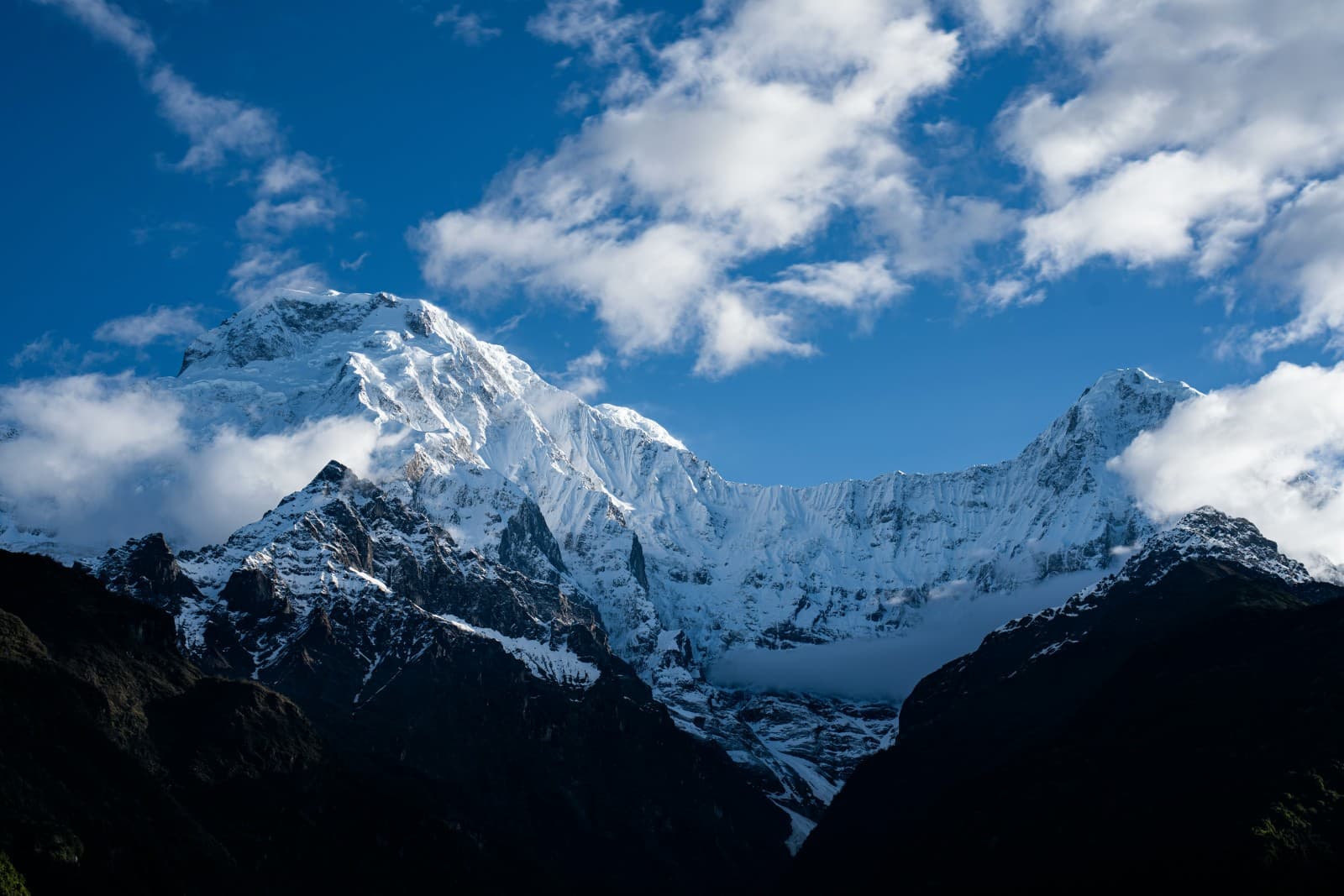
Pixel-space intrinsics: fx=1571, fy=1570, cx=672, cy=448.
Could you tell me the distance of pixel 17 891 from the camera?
185 meters

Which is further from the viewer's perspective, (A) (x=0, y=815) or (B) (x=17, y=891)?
(A) (x=0, y=815)

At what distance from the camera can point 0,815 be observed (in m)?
199

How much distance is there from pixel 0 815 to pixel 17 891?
1679 cm
